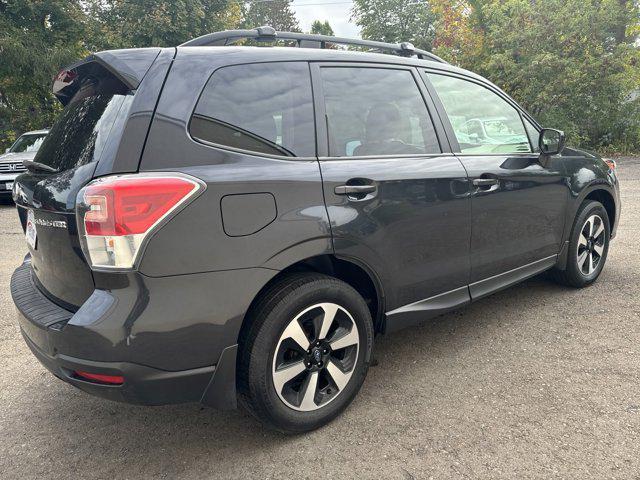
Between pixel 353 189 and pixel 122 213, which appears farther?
pixel 353 189

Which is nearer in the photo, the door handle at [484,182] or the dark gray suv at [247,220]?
the dark gray suv at [247,220]

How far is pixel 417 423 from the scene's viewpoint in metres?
2.37

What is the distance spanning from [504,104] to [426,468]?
260 cm

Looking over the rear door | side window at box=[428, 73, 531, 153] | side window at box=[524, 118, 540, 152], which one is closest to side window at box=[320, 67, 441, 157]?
→ the rear door

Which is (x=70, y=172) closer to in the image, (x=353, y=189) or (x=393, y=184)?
(x=353, y=189)

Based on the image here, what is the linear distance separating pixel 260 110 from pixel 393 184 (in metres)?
0.78

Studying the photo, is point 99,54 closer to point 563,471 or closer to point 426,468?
point 426,468

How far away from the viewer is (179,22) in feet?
54.7

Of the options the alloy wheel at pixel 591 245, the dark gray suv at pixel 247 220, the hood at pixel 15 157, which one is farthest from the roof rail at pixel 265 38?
the hood at pixel 15 157

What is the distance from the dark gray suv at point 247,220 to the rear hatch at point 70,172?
0.5 inches

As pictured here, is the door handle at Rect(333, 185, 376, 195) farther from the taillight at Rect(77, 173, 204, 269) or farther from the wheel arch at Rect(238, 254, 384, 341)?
the taillight at Rect(77, 173, 204, 269)

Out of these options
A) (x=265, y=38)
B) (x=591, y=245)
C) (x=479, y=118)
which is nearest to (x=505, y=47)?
(x=591, y=245)

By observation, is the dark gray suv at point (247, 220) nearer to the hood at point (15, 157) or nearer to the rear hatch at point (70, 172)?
the rear hatch at point (70, 172)

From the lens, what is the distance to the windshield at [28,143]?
1091 centimetres
